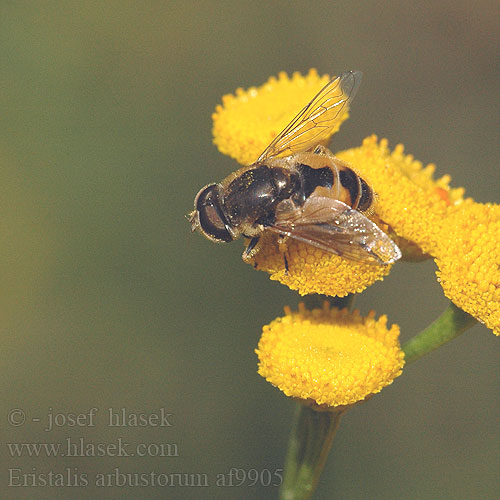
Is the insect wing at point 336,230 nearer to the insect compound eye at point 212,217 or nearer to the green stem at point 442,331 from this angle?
the insect compound eye at point 212,217

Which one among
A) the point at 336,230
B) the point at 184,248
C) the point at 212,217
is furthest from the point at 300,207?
the point at 184,248

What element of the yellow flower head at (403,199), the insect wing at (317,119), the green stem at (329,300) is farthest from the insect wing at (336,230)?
the insect wing at (317,119)

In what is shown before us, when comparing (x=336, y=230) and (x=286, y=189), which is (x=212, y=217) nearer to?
(x=286, y=189)

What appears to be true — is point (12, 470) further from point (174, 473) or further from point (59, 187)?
point (59, 187)

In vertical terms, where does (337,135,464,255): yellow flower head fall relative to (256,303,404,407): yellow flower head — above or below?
Answer: above

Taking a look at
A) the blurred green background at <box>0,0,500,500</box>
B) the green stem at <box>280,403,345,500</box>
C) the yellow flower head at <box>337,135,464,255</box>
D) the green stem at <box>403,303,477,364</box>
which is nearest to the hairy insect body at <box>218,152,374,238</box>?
the yellow flower head at <box>337,135,464,255</box>

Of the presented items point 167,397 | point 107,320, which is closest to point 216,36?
point 107,320

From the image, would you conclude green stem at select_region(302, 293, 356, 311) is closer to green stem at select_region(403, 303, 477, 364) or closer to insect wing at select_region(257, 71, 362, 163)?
green stem at select_region(403, 303, 477, 364)
